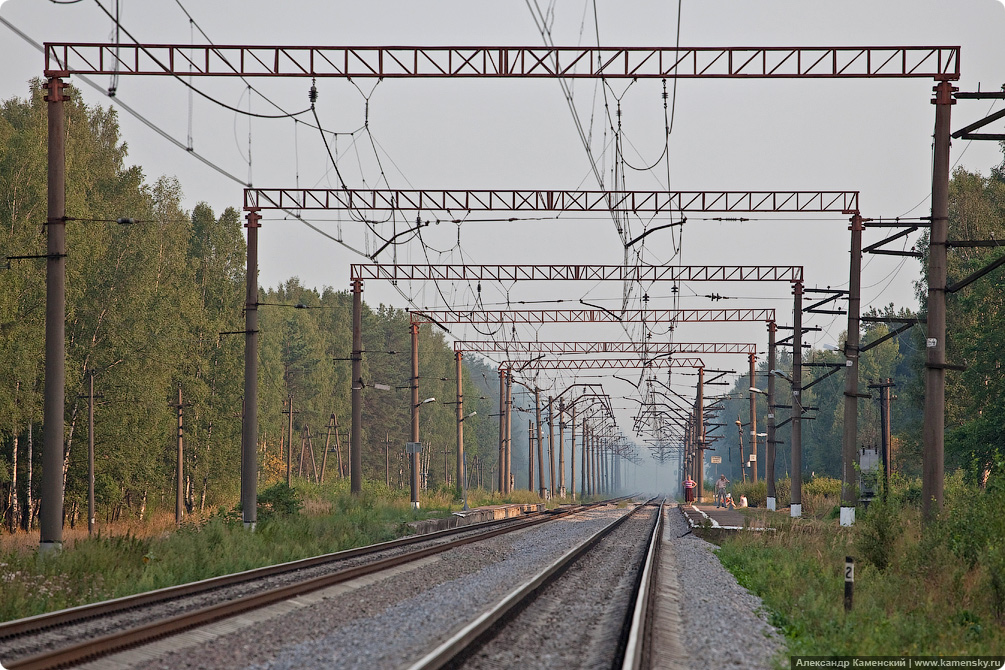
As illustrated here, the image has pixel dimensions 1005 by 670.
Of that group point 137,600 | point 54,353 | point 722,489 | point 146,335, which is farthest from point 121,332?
point 137,600

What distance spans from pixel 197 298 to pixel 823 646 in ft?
169

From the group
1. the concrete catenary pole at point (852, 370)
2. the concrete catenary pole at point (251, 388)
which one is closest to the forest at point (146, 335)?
the concrete catenary pole at point (251, 388)

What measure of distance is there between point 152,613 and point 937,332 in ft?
53.3

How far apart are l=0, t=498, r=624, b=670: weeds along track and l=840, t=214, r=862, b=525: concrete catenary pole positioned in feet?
55.9

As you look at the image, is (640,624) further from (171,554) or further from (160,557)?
(171,554)

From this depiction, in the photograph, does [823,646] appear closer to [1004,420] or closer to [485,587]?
[485,587]

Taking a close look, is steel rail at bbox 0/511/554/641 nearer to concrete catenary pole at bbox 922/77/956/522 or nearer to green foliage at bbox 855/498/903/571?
green foliage at bbox 855/498/903/571

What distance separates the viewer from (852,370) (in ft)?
110

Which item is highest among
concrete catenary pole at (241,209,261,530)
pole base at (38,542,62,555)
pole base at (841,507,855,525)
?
concrete catenary pole at (241,209,261,530)

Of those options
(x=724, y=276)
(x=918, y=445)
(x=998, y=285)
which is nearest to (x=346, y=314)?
(x=918, y=445)

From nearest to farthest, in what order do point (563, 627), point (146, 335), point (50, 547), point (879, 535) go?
point (563, 627) → point (50, 547) → point (879, 535) → point (146, 335)

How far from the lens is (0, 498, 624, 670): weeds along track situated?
11.2 metres

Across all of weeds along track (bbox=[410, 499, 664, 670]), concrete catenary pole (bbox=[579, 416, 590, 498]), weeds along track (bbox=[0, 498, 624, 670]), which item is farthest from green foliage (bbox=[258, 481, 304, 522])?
concrete catenary pole (bbox=[579, 416, 590, 498])

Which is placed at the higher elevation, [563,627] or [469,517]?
[563,627]
